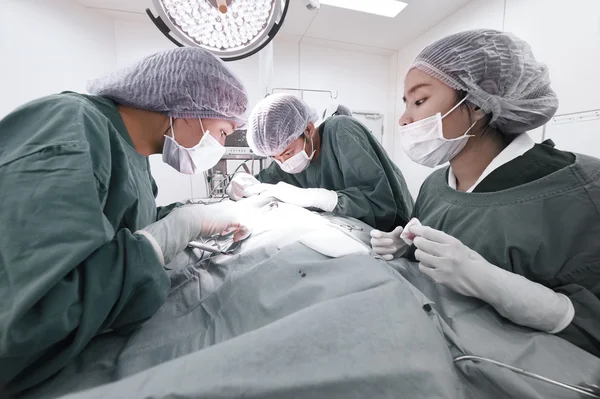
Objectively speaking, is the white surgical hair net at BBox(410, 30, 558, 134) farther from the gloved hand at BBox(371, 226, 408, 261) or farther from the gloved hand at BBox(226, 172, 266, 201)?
the gloved hand at BBox(226, 172, 266, 201)

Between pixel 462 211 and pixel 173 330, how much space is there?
842 mm

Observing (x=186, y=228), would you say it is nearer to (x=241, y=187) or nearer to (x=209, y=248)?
(x=209, y=248)

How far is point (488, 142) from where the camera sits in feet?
2.81

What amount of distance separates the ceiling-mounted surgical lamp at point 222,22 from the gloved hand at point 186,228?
533mm

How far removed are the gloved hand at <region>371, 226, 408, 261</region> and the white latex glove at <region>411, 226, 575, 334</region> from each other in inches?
8.1

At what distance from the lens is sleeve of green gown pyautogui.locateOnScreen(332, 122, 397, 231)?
131 cm

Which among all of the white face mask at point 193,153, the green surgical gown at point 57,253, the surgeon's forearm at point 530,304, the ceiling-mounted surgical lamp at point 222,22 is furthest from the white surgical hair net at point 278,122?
the surgeon's forearm at point 530,304

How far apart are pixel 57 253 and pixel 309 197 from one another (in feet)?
3.45

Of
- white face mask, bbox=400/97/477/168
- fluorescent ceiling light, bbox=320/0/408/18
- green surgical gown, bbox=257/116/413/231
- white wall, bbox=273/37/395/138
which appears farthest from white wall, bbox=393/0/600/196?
white face mask, bbox=400/97/477/168

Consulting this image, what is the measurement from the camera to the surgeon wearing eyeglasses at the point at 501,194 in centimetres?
55

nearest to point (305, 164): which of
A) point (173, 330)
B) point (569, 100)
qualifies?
point (173, 330)

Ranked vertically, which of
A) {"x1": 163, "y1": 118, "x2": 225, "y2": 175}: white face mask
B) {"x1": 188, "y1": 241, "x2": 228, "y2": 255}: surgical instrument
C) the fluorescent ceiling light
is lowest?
{"x1": 188, "y1": 241, "x2": 228, "y2": 255}: surgical instrument

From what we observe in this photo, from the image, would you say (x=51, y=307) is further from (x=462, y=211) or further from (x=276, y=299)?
(x=462, y=211)

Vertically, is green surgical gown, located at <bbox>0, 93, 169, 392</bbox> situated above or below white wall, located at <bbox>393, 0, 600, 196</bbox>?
below
